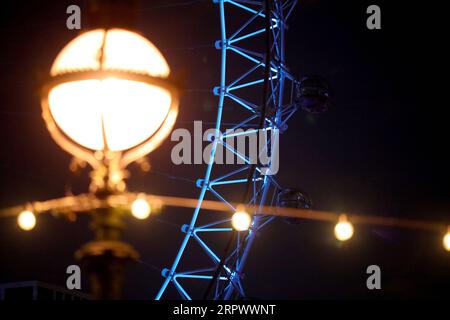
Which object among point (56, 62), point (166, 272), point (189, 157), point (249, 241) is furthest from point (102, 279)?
point (189, 157)

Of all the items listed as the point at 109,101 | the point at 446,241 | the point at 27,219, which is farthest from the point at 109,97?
the point at 446,241

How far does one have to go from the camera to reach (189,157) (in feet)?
67.8

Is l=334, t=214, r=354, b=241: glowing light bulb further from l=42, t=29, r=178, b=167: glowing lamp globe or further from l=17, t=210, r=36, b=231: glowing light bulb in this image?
l=42, t=29, r=178, b=167: glowing lamp globe

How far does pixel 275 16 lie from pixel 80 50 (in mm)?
13460

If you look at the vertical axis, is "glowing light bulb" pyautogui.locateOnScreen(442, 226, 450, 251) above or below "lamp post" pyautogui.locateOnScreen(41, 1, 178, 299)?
above

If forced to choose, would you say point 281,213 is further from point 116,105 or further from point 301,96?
point 116,105

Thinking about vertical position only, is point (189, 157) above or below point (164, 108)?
above

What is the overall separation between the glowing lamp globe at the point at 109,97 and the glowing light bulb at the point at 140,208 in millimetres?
182

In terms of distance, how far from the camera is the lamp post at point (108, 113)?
3.39m

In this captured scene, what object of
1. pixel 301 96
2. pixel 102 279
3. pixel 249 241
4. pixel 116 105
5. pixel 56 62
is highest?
pixel 301 96

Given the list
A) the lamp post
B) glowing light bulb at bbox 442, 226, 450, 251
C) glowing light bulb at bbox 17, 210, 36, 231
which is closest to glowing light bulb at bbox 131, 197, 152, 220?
the lamp post

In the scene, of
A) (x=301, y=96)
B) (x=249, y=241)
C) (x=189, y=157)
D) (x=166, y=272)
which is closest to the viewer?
(x=301, y=96)

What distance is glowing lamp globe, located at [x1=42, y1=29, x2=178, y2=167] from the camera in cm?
338

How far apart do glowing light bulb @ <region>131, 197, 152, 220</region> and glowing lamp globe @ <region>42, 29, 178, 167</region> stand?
18 cm
